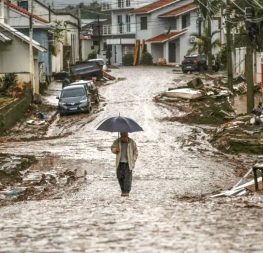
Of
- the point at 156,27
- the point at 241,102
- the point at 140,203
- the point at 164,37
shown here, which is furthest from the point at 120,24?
the point at 140,203

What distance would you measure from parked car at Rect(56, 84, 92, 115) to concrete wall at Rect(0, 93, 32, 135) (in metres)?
2.18

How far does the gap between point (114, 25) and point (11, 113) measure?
65.2 metres

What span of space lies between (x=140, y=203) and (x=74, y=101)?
27.3 meters

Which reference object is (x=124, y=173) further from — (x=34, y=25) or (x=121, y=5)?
(x=121, y=5)

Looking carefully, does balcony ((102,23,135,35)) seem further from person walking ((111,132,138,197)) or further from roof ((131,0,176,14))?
person walking ((111,132,138,197))

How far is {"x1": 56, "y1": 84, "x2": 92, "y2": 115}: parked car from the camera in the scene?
4331 cm

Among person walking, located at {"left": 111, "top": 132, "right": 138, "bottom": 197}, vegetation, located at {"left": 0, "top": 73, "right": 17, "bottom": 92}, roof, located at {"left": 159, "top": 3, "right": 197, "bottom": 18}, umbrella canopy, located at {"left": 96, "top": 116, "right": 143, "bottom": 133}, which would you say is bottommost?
person walking, located at {"left": 111, "top": 132, "right": 138, "bottom": 197}

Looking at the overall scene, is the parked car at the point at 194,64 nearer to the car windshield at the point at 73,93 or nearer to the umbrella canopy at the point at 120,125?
the car windshield at the point at 73,93

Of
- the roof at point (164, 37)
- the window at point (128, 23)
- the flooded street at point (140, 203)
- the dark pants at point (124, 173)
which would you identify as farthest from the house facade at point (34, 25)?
the dark pants at point (124, 173)

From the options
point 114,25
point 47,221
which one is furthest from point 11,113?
point 114,25

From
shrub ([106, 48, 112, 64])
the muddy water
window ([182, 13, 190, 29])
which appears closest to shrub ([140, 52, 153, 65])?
window ([182, 13, 190, 29])

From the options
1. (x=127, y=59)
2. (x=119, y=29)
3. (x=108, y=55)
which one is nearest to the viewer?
(x=127, y=59)

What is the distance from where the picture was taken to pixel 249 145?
96.9ft

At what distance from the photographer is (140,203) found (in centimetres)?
1662
